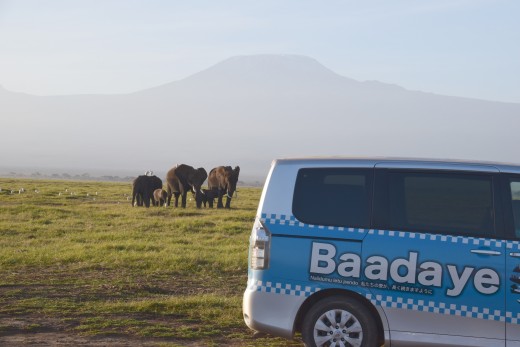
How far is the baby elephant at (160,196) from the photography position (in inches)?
1395

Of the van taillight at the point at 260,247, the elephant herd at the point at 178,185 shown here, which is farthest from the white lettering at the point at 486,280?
the elephant herd at the point at 178,185

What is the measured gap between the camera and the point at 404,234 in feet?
25.1

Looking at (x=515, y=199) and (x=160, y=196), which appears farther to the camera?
(x=160, y=196)

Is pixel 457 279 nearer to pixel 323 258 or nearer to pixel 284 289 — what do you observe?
pixel 323 258

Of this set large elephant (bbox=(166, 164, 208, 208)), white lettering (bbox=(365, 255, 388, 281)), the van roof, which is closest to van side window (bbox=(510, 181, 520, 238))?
the van roof

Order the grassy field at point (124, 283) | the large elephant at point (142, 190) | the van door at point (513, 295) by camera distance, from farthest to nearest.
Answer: the large elephant at point (142, 190) → the grassy field at point (124, 283) → the van door at point (513, 295)

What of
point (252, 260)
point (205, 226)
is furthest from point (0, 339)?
point (205, 226)

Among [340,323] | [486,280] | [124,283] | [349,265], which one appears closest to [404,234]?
[349,265]

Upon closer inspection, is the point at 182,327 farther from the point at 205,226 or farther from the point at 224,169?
the point at 224,169

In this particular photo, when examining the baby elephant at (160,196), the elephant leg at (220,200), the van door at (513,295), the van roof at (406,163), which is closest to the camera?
the van door at (513,295)

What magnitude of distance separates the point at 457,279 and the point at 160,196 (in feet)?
94.2

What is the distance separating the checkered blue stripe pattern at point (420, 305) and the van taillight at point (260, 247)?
0.20m

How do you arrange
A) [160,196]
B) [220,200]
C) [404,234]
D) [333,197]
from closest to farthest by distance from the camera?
[404,234] → [333,197] → [220,200] → [160,196]

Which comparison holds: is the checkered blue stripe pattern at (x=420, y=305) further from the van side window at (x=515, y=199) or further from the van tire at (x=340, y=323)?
the van side window at (x=515, y=199)
